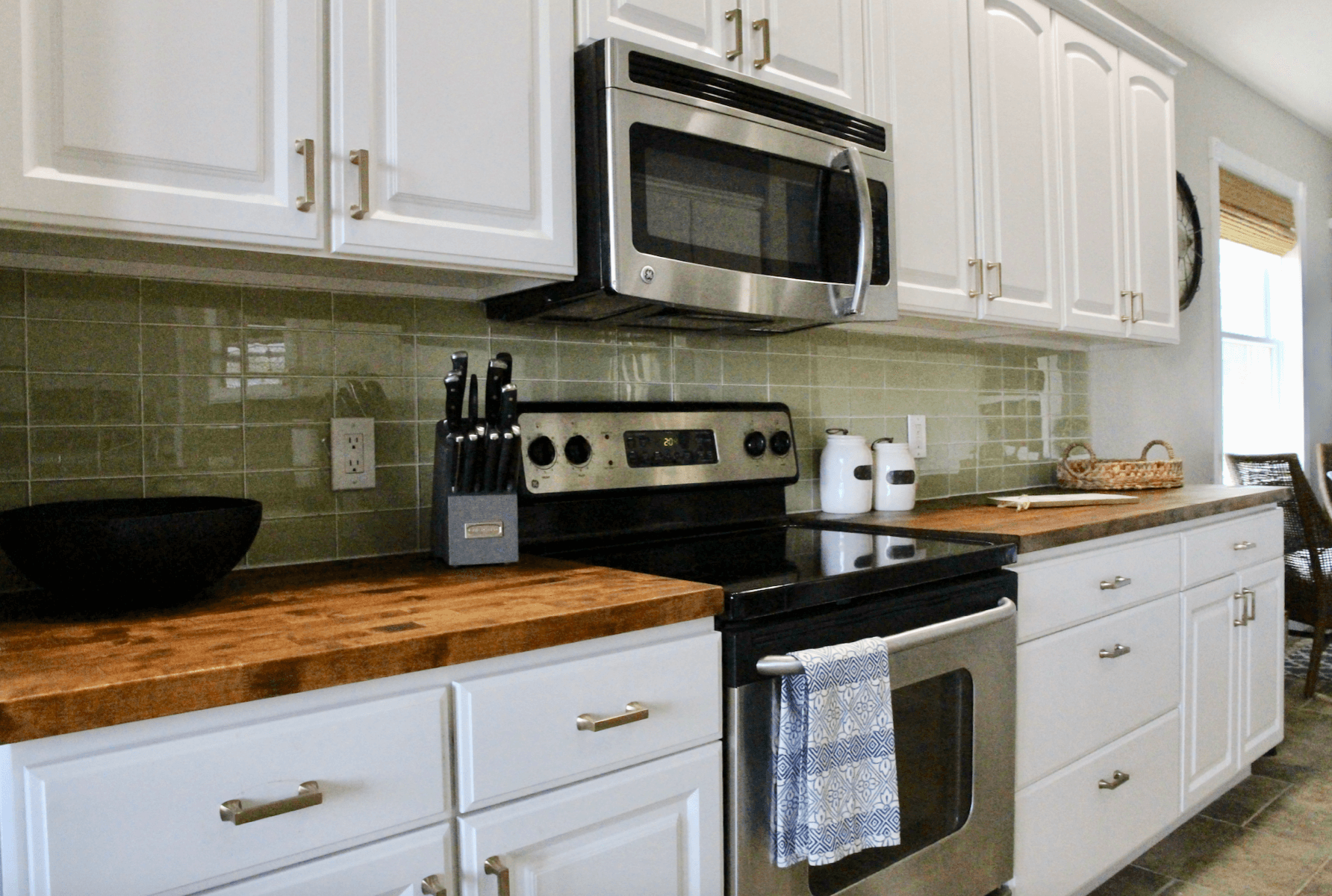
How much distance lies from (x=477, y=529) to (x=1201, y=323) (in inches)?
143

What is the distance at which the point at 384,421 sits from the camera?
158cm

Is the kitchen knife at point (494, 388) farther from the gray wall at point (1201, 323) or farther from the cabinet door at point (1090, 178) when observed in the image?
the gray wall at point (1201, 323)

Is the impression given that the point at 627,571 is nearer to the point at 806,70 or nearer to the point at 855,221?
the point at 855,221

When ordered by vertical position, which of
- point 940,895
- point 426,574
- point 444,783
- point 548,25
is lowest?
point 940,895

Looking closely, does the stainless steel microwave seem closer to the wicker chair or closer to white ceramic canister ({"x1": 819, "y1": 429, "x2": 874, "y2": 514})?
white ceramic canister ({"x1": 819, "y1": 429, "x2": 874, "y2": 514})

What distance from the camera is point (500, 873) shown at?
3.26 ft

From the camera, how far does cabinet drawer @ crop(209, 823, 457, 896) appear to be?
0.87 meters

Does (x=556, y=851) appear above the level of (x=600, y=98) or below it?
below

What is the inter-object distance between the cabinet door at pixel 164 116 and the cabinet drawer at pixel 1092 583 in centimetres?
140

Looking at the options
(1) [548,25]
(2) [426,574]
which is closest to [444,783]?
(2) [426,574]

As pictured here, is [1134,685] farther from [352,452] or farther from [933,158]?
[352,452]

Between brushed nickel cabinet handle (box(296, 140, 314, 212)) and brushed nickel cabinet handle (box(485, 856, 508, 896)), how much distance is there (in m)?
0.83

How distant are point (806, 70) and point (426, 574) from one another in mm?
1214

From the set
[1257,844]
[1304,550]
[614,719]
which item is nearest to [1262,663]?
[1257,844]
